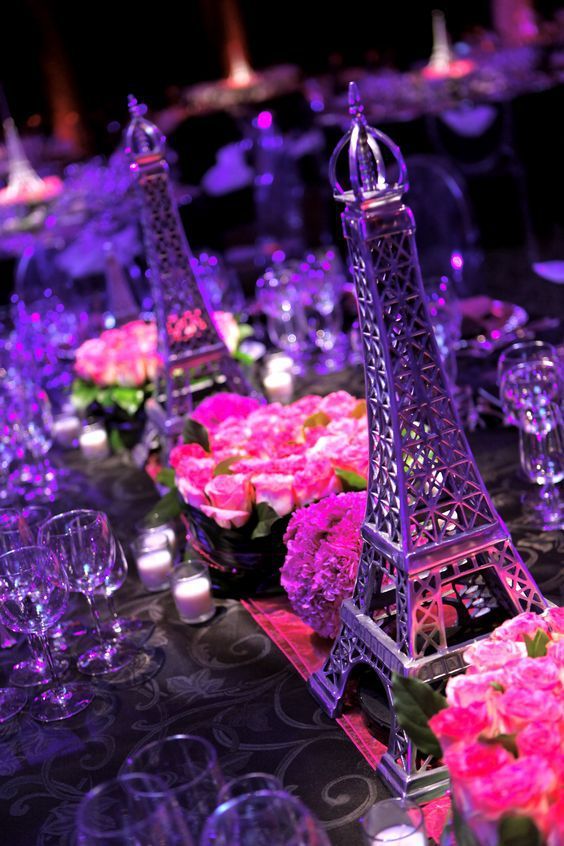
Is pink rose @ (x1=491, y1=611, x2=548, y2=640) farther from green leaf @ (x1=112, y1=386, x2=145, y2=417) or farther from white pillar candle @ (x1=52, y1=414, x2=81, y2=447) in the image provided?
white pillar candle @ (x1=52, y1=414, x2=81, y2=447)

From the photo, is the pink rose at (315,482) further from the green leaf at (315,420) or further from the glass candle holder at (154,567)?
the glass candle holder at (154,567)

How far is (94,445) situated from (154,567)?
98 centimetres

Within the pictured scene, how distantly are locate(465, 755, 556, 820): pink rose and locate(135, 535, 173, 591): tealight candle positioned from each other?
56.1 inches

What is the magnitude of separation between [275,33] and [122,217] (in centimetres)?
888

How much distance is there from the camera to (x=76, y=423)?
357cm

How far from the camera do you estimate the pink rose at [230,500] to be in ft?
7.34

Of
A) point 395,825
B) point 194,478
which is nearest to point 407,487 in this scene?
point 395,825

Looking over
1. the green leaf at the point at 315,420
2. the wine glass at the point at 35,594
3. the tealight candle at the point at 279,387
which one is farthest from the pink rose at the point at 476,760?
the tealight candle at the point at 279,387

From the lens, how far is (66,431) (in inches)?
140

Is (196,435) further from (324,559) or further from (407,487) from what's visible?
(407,487)

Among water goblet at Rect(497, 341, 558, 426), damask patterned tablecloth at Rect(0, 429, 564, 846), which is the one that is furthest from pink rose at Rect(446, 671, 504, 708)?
water goblet at Rect(497, 341, 558, 426)

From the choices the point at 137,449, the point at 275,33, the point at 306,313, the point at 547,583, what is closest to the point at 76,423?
the point at 137,449

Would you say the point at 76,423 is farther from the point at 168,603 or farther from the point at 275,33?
the point at 275,33

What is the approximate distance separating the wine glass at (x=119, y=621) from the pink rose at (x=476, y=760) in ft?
3.69
